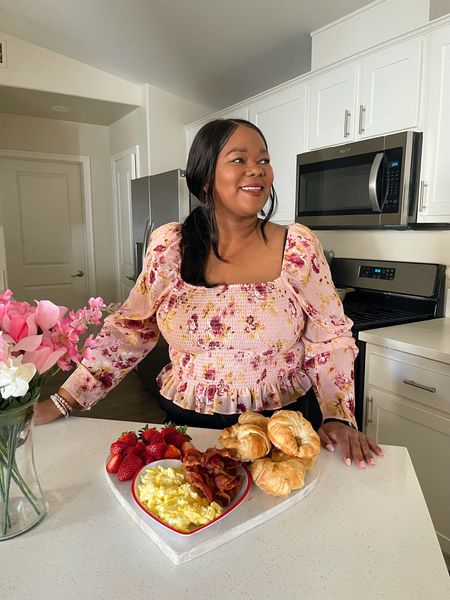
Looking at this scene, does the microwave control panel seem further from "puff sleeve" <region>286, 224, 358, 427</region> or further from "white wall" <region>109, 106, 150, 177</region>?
"white wall" <region>109, 106, 150, 177</region>

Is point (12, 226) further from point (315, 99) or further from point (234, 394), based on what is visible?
point (234, 394)

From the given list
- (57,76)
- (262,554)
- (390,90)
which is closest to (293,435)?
(262,554)

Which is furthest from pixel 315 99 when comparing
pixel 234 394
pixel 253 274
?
pixel 234 394

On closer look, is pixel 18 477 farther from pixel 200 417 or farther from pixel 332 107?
pixel 332 107

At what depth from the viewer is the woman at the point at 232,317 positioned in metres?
1.10

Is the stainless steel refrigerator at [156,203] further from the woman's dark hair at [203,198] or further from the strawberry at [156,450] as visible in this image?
the strawberry at [156,450]

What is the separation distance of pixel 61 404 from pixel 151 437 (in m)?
0.34

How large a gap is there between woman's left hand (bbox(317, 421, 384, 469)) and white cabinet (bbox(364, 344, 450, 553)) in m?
0.85

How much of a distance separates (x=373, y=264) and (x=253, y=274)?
5.08 feet

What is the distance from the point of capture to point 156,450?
2.65 ft

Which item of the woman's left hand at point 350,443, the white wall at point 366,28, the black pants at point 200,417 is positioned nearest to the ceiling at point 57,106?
the white wall at point 366,28

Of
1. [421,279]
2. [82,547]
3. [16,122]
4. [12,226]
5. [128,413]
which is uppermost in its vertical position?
[16,122]

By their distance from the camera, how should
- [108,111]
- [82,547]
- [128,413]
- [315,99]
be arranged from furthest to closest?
[108,111] → [128,413] → [315,99] → [82,547]

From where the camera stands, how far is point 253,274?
117 cm
